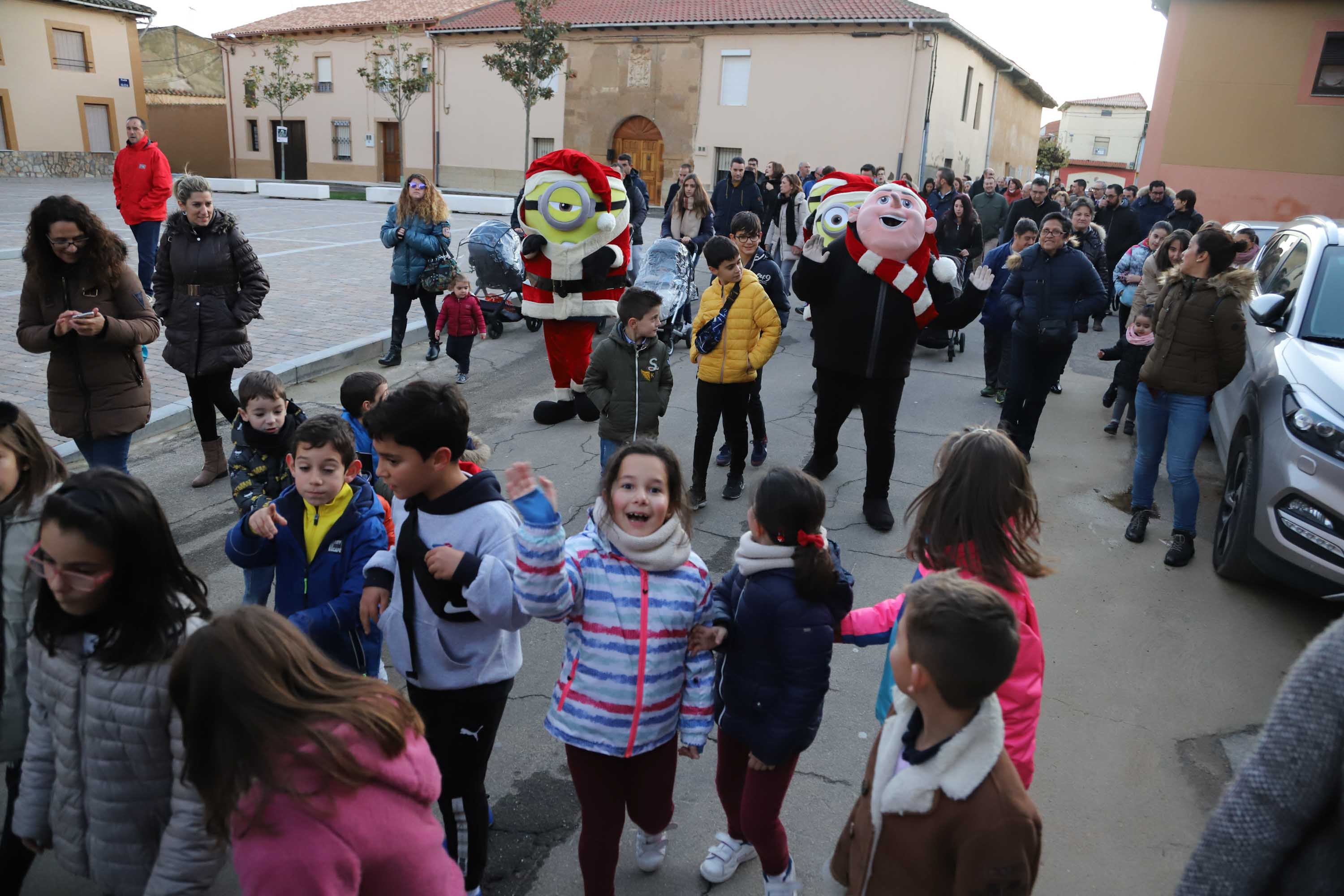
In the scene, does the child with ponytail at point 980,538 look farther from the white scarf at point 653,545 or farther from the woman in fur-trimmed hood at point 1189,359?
the woman in fur-trimmed hood at point 1189,359

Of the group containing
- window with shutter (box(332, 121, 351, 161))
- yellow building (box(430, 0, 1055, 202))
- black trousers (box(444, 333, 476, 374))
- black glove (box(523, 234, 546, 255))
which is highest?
yellow building (box(430, 0, 1055, 202))

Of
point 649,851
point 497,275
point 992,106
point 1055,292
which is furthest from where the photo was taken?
point 992,106

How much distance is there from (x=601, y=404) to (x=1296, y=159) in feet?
72.8

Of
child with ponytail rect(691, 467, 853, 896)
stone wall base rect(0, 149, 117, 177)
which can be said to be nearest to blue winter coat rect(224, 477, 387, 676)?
child with ponytail rect(691, 467, 853, 896)

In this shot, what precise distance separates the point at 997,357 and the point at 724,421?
3.61 m

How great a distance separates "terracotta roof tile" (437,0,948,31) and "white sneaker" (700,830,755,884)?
28309mm

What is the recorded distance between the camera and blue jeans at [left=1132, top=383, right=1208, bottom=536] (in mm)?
5027

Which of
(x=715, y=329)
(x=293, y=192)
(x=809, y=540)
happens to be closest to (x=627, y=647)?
(x=809, y=540)

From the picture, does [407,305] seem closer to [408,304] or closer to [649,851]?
[408,304]

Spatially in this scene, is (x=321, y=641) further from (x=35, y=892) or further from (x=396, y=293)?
(x=396, y=293)

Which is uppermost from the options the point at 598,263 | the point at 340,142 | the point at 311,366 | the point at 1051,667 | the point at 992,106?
the point at 992,106

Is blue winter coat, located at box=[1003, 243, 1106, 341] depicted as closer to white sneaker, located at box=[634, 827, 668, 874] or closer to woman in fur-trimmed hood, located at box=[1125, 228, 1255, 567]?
woman in fur-trimmed hood, located at box=[1125, 228, 1255, 567]

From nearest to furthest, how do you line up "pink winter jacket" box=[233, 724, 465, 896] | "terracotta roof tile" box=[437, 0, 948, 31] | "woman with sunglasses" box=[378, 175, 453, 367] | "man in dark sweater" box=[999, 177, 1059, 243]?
"pink winter jacket" box=[233, 724, 465, 896]
"woman with sunglasses" box=[378, 175, 453, 367]
"man in dark sweater" box=[999, 177, 1059, 243]
"terracotta roof tile" box=[437, 0, 948, 31]

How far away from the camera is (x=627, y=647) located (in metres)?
2.34
